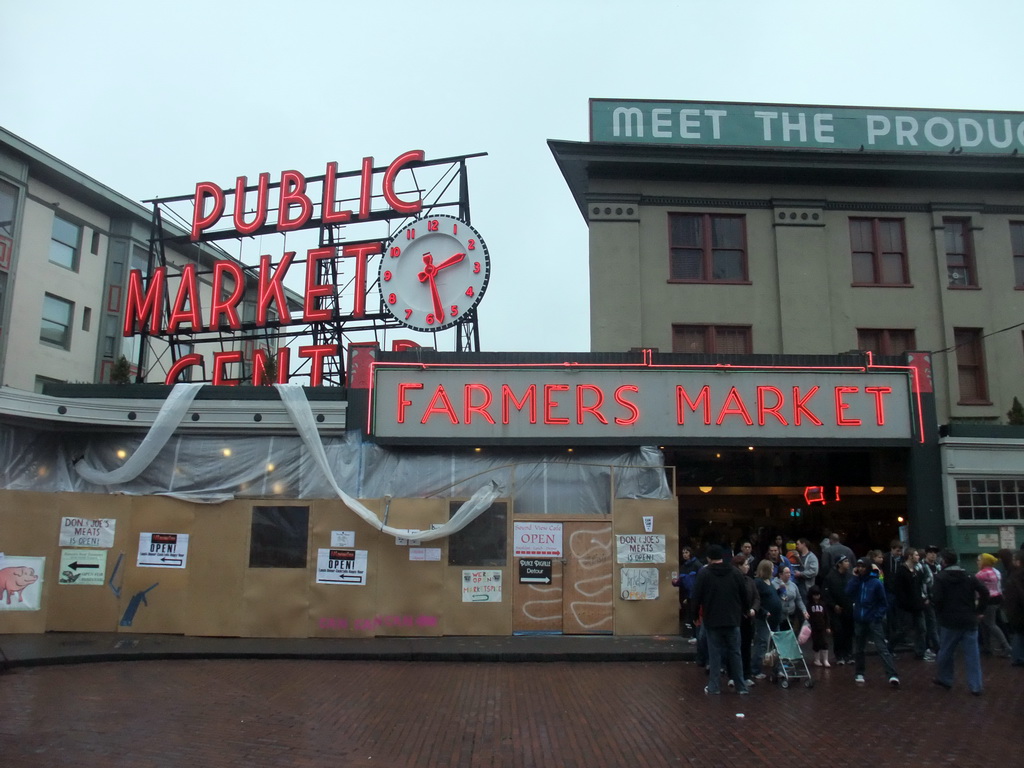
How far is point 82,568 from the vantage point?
49.4 ft

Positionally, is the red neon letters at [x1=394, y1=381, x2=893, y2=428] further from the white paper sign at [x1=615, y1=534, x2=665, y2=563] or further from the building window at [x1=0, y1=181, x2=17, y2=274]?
the building window at [x1=0, y1=181, x2=17, y2=274]

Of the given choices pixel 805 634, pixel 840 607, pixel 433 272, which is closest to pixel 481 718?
pixel 805 634

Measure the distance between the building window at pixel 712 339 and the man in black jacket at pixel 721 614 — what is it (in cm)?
1124

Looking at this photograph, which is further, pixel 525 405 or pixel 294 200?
pixel 294 200

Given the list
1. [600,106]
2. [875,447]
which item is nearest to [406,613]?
[875,447]

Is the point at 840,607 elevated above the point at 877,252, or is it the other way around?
the point at 877,252

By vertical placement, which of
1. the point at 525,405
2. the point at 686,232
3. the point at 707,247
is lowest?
the point at 525,405

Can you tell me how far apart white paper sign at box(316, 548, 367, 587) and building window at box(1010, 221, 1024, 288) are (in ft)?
59.8

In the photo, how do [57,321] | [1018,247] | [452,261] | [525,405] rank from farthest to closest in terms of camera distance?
[57,321]
[1018,247]
[452,261]
[525,405]

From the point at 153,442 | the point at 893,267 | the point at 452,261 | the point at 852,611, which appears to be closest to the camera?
the point at 852,611

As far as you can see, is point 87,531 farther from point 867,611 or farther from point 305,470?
point 867,611

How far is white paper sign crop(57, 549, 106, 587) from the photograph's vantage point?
49.2 ft

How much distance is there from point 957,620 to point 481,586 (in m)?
7.58

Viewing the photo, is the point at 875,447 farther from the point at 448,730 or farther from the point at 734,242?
the point at 448,730
